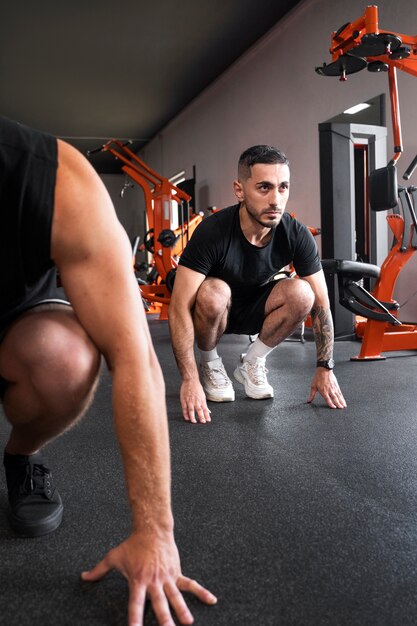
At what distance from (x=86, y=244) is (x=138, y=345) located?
0.14m

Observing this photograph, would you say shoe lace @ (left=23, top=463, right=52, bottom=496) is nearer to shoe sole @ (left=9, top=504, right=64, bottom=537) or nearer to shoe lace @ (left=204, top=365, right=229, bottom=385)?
shoe sole @ (left=9, top=504, right=64, bottom=537)

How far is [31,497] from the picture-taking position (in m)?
1.03

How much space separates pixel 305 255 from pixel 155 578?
142 cm

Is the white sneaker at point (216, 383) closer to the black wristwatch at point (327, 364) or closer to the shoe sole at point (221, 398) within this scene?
the shoe sole at point (221, 398)

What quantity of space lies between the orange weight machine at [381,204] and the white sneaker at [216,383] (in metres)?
1.02

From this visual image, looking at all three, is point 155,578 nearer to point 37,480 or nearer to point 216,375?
point 37,480

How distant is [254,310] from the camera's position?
209 cm

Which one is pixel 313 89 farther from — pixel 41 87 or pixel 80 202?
pixel 80 202

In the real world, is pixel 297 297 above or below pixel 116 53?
below

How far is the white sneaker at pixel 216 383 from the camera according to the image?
2.00 metres

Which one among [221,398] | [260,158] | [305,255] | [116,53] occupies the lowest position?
[221,398]

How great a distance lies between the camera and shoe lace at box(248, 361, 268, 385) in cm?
205

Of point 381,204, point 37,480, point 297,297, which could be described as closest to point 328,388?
point 297,297

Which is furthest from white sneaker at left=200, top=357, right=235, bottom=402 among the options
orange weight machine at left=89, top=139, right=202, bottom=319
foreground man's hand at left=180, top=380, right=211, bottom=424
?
orange weight machine at left=89, top=139, right=202, bottom=319
